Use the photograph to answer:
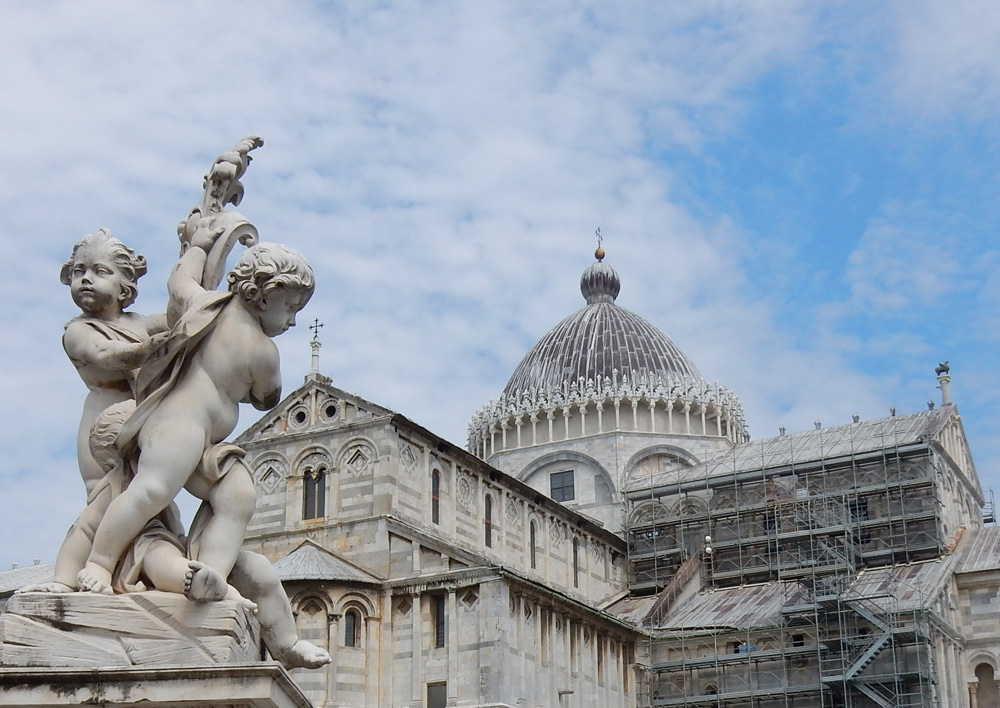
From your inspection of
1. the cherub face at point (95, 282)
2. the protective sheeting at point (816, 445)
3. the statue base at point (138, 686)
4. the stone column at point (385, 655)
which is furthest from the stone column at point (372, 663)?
the statue base at point (138, 686)

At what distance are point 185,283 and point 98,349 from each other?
59cm

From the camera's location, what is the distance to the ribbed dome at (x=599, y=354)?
5997 centimetres

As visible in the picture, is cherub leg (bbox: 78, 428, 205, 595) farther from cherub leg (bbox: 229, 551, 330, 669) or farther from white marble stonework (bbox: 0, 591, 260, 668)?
cherub leg (bbox: 229, 551, 330, 669)

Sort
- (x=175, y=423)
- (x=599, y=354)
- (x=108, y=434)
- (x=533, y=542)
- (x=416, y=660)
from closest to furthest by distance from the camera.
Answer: (x=175, y=423) → (x=108, y=434) → (x=416, y=660) → (x=533, y=542) → (x=599, y=354)

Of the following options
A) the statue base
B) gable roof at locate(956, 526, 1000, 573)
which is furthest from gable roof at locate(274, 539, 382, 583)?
the statue base

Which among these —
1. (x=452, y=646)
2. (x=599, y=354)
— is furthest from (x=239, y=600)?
(x=599, y=354)

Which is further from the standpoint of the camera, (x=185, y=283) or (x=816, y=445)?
(x=816, y=445)

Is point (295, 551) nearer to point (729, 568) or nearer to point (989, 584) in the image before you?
point (729, 568)

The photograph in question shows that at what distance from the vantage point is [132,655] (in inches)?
242

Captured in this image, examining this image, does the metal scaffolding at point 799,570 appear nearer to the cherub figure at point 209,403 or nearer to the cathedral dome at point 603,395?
the cathedral dome at point 603,395

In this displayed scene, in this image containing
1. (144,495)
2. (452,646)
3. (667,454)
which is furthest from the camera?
(667,454)

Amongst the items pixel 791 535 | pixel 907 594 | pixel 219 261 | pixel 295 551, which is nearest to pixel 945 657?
pixel 907 594

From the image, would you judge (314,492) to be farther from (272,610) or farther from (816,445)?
(272,610)

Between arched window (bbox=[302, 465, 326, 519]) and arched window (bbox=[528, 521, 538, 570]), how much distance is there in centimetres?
882
